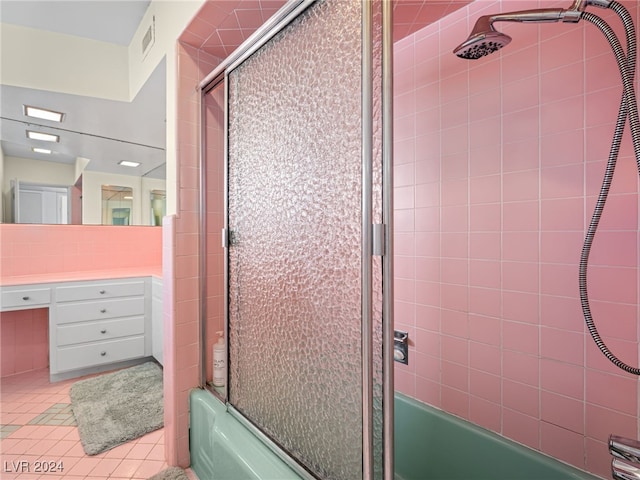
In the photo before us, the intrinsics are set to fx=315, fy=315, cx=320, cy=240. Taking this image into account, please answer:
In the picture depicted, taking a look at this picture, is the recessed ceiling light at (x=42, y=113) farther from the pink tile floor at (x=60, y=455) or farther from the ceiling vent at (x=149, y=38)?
the pink tile floor at (x=60, y=455)

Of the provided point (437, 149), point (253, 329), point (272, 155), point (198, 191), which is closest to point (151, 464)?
point (253, 329)

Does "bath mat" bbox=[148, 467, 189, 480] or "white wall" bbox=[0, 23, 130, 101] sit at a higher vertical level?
"white wall" bbox=[0, 23, 130, 101]

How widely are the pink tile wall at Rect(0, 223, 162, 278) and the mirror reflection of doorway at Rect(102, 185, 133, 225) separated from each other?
0.07m

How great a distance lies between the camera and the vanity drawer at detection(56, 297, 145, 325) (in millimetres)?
2291

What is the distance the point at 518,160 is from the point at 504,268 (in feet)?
1.29

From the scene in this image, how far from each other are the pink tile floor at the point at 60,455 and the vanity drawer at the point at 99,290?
716 millimetres

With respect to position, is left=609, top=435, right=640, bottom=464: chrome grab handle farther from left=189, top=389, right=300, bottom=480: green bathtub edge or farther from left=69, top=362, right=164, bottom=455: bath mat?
left=69, top=362, right=164, bottom=455: bath mat

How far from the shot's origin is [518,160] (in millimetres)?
1126

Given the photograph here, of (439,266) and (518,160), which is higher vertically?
(518,160)

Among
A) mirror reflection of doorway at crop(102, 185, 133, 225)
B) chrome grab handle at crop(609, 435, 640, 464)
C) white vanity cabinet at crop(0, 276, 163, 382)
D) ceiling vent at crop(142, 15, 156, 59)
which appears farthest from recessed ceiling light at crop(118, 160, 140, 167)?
A: chrome grab handle at crop(609, 435, 640, 464)

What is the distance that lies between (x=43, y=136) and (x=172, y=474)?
2.67 metres

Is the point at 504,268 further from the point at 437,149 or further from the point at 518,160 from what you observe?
the point at 437,149

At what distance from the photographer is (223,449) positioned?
1.19m

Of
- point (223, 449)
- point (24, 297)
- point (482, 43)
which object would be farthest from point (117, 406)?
point (482, 43)
